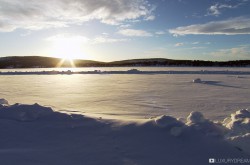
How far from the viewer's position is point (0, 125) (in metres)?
4.27

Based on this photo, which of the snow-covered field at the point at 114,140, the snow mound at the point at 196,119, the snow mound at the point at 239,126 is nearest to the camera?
the snow-covered field at the point at 114,140

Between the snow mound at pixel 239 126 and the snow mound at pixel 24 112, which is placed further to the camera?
the snow mound at pixel 24 112

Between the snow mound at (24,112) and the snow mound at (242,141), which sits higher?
the snow mound at (24,112)

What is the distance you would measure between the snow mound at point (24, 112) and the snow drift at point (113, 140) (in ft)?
0.05

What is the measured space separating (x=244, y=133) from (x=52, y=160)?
2.86 metres

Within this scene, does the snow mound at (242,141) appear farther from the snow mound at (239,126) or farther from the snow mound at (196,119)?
the snow mound at (196,119)

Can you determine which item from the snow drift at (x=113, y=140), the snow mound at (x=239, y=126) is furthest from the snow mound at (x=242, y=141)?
Answer: the snow mound at (x=239, y=126)

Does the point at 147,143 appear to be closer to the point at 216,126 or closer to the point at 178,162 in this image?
the point at 178,162

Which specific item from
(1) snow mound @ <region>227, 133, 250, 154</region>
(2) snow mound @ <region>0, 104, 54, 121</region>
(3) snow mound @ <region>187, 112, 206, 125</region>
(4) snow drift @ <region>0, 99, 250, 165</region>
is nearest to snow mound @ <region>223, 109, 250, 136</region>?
(4) snow drift @ <region>0, 99, 250, 165</region>

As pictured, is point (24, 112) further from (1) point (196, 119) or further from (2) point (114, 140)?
(1) point (196, 119)

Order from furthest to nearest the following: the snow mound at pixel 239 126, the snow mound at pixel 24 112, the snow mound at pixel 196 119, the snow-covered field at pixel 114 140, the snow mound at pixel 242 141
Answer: the snow mound at pixel 24 112
the snow mound at pixel 196 119
the snow mound at pixel 239 126
the snow mound at pixel 242 141
the snow-covered field at pixel 114 140

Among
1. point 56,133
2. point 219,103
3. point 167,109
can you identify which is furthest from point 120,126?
point 219,103

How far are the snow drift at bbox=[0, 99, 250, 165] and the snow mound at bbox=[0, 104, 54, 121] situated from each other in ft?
0.05

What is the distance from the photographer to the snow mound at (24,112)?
4609 millimetres
